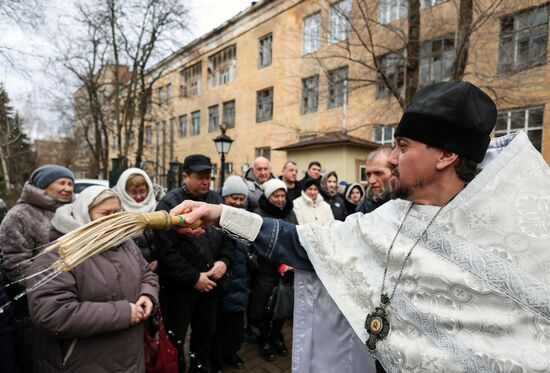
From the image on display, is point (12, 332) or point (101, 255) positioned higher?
point (101, 255)

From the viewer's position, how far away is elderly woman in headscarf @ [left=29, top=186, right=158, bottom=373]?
185 centimetres

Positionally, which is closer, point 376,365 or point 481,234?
point 481,234

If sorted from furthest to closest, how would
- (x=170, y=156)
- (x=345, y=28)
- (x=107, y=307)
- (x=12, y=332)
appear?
(x=170, y=156) → (x=345, y=28) → (x=12, y=332) → (x=107, y=307)

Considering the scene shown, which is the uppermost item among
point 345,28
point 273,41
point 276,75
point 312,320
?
point 273,41

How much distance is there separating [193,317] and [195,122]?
83.0 feet

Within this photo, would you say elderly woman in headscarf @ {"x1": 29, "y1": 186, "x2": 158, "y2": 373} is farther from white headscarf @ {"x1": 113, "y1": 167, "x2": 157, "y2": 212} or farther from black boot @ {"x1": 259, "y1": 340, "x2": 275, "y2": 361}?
black boot @ {"x1": 259, "y1": 340, "x2": 275, "y2": 361}

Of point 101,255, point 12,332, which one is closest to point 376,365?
point 101,255

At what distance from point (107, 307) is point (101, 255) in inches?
13.0

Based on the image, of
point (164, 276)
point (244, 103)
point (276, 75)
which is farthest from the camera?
point (244, 103)

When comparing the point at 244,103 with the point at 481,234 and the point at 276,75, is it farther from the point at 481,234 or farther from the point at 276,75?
the point at 481,234

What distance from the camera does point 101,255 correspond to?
2072 millimetres

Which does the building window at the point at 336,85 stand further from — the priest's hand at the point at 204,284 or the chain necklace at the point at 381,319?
the chain necklace at the point at 381,319

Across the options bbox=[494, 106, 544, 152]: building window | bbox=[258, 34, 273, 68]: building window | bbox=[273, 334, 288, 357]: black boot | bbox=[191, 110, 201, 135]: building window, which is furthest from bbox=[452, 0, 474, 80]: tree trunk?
bbox=[191, 110, 201, 135]: building window

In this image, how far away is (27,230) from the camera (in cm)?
266
